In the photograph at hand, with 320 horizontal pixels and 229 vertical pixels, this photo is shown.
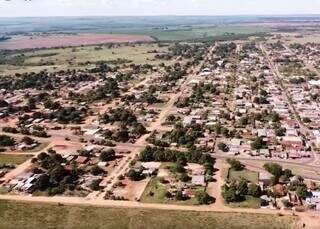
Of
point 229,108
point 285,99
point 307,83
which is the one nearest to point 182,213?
point 229,108

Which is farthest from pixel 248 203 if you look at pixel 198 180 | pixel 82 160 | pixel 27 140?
pixel 27 140

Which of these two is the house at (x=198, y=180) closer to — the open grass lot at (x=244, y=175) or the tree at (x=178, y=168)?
the tree at (x=178, y=168)

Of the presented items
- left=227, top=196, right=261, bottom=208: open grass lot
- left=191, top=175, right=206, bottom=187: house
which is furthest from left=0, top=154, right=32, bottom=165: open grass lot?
left=227, top=196, right=261, bottom=208: open grass lot

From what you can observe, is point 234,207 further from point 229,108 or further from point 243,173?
point 229,108

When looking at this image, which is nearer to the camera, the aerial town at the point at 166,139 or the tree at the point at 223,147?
the aerial town at the point at 166,139

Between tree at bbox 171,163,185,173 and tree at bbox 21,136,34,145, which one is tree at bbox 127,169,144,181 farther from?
tree at bbox 21,136,34,145

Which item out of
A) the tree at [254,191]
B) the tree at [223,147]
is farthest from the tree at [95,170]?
the tree at [254,191]
